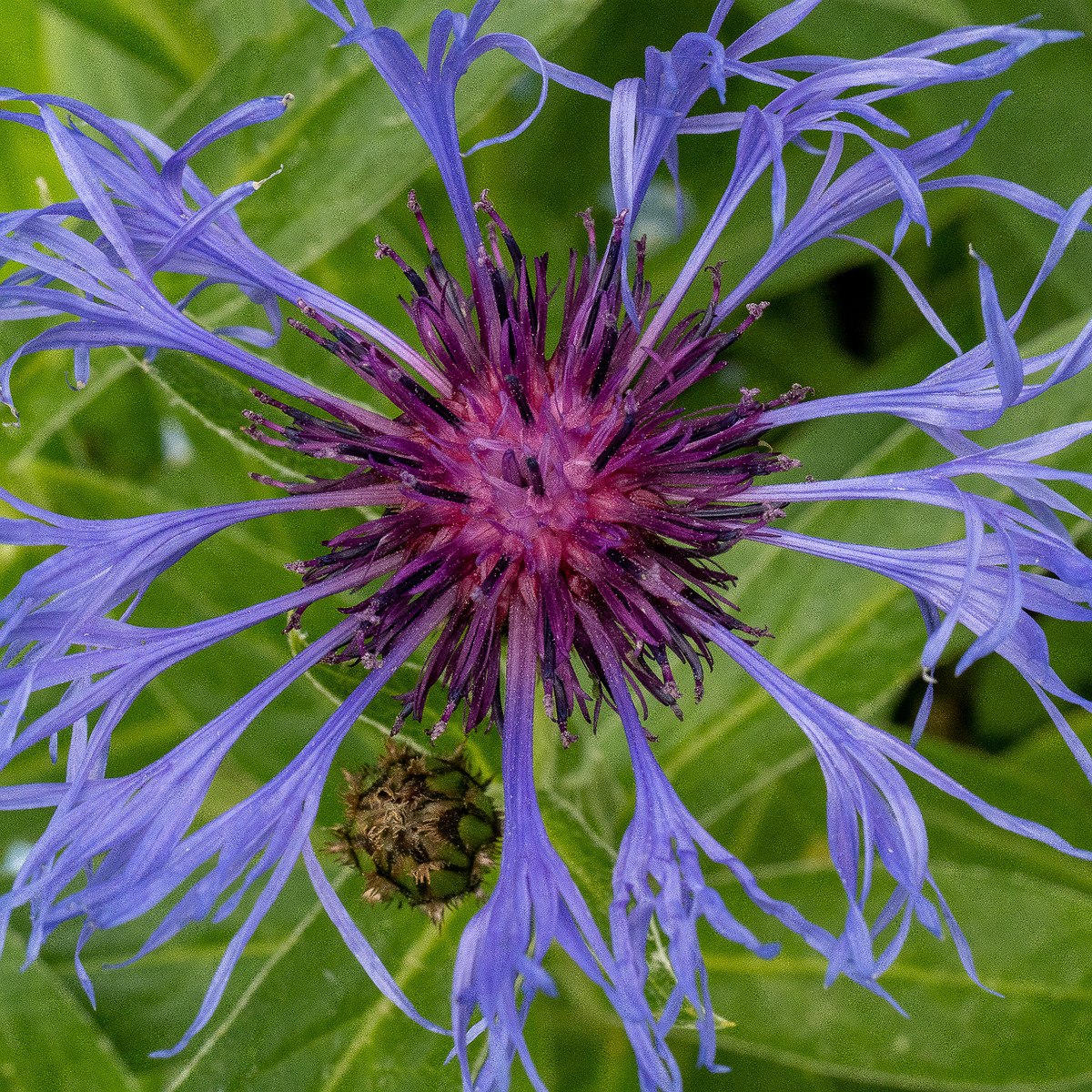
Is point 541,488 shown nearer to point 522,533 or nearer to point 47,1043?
point 522,533

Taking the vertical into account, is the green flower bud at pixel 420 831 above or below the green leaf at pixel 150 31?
below

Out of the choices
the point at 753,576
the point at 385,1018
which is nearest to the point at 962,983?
the point at 753,576

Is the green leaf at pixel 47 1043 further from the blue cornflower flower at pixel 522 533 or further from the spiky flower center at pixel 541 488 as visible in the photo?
the spiky flower center at pixel 541 488

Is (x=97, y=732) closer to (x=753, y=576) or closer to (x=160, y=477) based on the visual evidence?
(x=753, y=576)

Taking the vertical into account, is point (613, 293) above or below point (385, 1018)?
above

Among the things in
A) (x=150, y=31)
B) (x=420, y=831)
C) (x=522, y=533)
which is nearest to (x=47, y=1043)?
(x=420, y=831)

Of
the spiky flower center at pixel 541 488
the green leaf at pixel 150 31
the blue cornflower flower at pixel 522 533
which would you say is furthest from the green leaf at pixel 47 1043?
the green leaf at pixel 150 31

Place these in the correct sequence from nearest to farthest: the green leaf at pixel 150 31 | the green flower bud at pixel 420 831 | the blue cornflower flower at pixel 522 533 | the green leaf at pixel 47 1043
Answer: the blue cornflower flower at pixel 522 533, the green flower bud at pixel 420 831, the green leaf at pixel 47 1043, the green leaf at pixel 150 31
